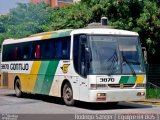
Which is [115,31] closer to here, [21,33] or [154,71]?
[154,71]

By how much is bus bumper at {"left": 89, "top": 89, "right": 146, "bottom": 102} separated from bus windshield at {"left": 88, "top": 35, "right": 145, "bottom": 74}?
0.70 m

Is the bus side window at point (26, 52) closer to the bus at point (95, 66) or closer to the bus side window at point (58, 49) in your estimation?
the bus at point (95, 66)

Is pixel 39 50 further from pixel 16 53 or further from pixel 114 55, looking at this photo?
pixel 114 55

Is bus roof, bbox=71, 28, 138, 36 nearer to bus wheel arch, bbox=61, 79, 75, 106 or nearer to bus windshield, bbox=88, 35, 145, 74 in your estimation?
bus windshield, bbox=88, 35, 145, 74

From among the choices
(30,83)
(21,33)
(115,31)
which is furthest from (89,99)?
(21,33)

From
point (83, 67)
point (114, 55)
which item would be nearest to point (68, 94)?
point (83, 67)

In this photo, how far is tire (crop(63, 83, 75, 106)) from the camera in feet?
61.6

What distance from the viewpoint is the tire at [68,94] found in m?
18.8

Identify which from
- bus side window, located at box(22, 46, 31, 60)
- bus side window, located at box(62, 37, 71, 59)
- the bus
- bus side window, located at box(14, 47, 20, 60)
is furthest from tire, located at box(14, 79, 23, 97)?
bus side window, located at box(62, 37, 71, 59)

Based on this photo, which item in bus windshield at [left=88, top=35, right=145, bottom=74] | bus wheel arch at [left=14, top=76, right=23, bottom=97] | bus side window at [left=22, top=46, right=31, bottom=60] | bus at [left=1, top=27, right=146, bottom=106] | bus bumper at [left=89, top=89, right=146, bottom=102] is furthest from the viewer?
bus wheel arch at [left=14, top=76, right=23, bottom=97]

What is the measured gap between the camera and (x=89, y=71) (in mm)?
17391

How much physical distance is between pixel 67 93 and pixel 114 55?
103 inches

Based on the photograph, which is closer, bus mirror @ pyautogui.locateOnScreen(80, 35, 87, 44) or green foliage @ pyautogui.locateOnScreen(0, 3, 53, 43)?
bus mirror @ pyautogui.locateOnScreen(80, 35, 87, 44)

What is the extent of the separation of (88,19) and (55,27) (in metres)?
3.28
